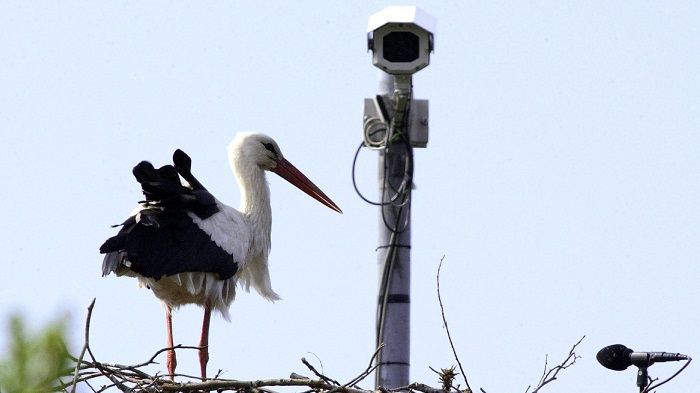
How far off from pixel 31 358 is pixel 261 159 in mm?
5842

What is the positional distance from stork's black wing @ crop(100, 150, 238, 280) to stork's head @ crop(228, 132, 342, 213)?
73 centimetres

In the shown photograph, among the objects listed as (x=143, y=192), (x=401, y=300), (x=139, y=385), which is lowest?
(x=139, y=385)

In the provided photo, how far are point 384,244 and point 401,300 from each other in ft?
1.07

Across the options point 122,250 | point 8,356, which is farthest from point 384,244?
point 8,356

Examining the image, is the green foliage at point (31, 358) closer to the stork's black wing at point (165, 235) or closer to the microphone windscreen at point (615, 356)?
the microphone windscreen at point (615, 356)

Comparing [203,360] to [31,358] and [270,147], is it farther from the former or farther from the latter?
[31,358]

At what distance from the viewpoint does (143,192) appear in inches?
267

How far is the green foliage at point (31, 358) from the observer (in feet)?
6.74

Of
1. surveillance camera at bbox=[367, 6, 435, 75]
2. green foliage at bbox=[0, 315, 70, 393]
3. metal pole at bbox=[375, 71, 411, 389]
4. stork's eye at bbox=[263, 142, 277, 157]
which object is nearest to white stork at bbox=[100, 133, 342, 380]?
stork's eye at bbox=[263, 142, 277, 157]

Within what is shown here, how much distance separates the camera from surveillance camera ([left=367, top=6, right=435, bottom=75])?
6.60m

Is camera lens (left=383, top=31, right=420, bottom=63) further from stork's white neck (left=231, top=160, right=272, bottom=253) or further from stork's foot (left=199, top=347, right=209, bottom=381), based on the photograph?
stork's foot (left=199, top=347, right=209, bottom=381)

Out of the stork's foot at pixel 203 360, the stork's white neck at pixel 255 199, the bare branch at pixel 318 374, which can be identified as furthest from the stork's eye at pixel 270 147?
the bare branch at pixel 318 374

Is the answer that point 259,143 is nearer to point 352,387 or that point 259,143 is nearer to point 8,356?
point 352,387

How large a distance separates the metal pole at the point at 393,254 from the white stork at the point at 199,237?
35.2 inches
